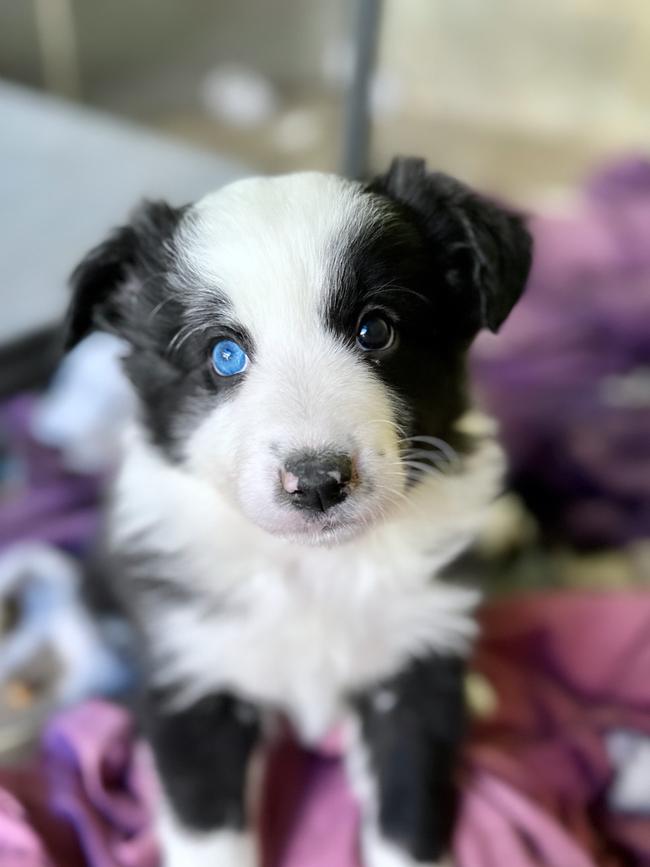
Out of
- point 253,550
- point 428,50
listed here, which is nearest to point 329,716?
point 253,550

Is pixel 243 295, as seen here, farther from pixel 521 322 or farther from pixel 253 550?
pixel 521 322

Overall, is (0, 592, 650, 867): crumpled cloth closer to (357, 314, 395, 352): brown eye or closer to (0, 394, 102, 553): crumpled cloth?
(0, 394, 102, 553): crumpled cloth

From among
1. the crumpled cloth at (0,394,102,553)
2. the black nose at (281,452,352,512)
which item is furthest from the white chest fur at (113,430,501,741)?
the crumpled cloth at (0,394,102,553)

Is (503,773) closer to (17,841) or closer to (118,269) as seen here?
(17,841)

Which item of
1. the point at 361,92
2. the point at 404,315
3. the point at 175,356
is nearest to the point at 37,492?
the point at 175,356

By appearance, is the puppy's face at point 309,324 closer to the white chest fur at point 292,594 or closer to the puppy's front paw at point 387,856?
the white chest fur at point 292,594
